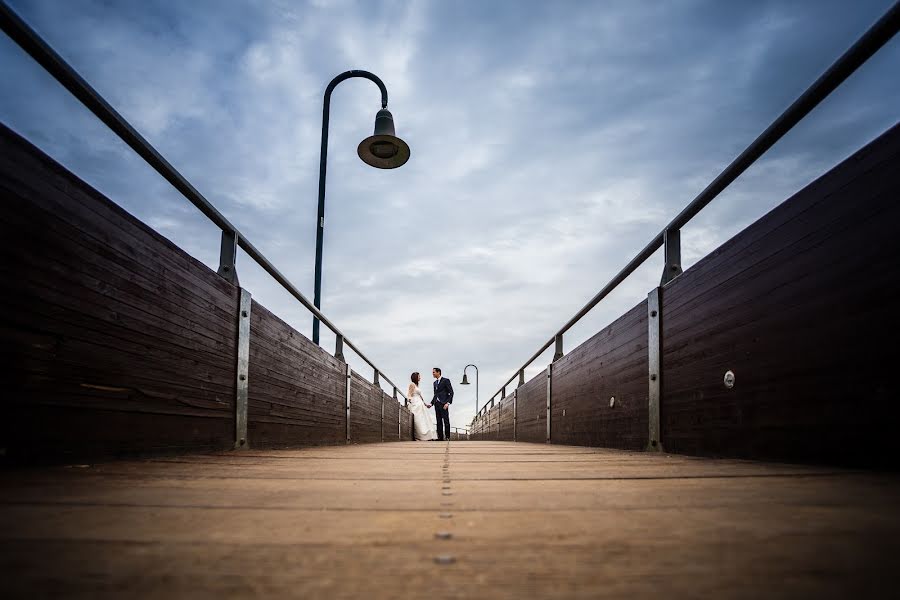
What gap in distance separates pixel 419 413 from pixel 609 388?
36.5 ft

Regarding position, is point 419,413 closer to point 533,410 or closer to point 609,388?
point 533,410

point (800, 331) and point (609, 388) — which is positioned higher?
point (800, 331)

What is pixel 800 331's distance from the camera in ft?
7.04

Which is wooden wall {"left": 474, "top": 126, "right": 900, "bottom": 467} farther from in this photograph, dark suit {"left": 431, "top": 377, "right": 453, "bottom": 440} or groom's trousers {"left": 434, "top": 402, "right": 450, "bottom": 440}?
groom's trousers {"left": 434, "top": 402, "right": 450, "bottom": 440}

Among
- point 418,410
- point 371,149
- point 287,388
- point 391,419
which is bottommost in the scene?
point 418,410

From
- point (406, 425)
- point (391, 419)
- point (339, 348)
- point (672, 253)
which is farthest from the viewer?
point (406, 425)

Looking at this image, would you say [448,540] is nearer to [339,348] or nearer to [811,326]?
[811,326]

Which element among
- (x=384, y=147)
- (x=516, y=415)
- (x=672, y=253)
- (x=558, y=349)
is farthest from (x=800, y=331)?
(x=516, y=415)

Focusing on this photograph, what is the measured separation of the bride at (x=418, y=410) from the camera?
1524 centimetres

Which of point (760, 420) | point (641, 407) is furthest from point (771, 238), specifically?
point (641, 407)

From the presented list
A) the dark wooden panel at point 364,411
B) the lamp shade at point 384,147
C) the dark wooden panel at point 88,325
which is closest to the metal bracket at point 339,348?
the dark wooden panel at point 364,411

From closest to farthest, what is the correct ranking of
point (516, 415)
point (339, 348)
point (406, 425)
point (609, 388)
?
1. point (609, 388)
2. point (339, 348)
3. point (516, 415)
4. point (406, 425)

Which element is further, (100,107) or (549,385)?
(549,385)

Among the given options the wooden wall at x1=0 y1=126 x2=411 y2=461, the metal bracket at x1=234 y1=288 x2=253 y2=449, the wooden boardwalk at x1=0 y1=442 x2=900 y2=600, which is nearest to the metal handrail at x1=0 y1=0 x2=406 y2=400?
the wooden wall at x1=0 y1=126 x2=411 y2=461
